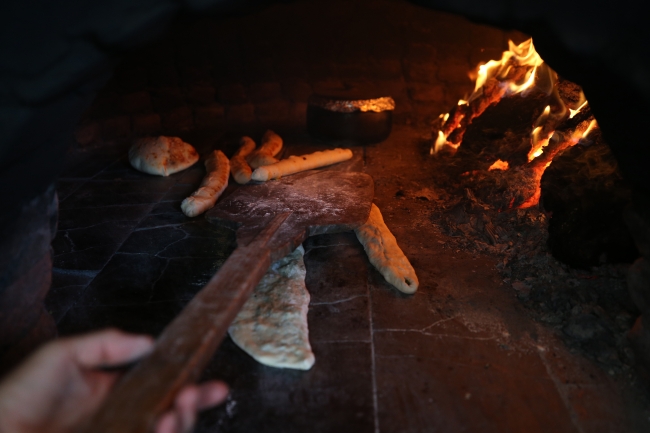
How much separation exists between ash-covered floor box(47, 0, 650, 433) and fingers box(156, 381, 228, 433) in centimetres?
42

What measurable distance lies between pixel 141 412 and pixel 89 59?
95 cm

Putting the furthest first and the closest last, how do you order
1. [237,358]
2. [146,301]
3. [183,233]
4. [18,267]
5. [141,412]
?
[183,233], [146,301], [237,358], [18,267], [141,412]

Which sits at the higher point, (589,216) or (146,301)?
(589,216)

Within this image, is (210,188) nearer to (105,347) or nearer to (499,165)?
(105,347)

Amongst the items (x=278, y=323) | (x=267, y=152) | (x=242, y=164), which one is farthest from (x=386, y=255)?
(x=267, y=152)

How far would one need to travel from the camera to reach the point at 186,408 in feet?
3.59

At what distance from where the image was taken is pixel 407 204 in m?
3.29

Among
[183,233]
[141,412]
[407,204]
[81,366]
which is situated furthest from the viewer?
[407,204]

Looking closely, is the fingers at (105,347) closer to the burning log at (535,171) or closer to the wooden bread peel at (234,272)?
the wooden bread peel at (234,272)

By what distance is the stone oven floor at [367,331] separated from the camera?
160 centimetres

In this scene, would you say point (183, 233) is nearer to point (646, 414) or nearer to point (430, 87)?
point (646, 414)

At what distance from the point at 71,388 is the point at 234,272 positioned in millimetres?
603

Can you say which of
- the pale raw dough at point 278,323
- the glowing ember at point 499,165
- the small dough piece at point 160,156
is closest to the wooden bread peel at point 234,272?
the pale raw dough at point 278,323

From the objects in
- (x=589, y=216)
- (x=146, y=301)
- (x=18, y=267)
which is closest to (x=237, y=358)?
(x=146, y=301)
